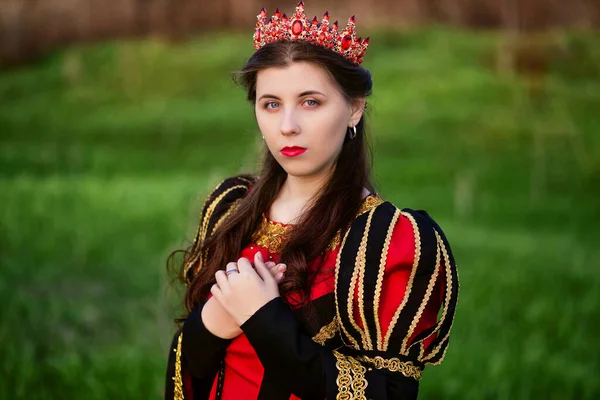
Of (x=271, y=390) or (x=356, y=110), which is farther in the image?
(x=356, y=110)

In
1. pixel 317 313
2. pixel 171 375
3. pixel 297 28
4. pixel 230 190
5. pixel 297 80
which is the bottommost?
pixel 171 375

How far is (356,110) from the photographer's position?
1.88 m

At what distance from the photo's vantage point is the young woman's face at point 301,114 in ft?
5.79

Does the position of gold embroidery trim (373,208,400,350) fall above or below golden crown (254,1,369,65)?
below

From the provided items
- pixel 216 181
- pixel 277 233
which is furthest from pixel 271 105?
pixel 216 181

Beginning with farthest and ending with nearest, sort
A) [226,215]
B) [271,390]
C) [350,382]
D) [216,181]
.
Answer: [216,181] → [226,215] → [271,390] → [350,382]

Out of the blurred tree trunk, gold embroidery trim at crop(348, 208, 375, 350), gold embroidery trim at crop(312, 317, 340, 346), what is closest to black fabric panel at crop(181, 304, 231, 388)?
gold embroidery trim at crop(312, 317, 340, 346)

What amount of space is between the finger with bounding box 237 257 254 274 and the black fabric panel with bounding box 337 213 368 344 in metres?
0.19

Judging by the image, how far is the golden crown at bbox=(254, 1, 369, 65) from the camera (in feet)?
5.93

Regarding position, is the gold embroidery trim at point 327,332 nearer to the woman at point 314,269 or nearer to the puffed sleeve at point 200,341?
the woman at point 314,269

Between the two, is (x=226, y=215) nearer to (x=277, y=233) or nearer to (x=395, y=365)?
(x=277, y=233)

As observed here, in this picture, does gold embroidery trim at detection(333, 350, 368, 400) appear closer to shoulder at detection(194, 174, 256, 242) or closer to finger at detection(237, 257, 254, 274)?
finger at detection(237, 257, 254, 274)

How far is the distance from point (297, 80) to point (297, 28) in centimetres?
13

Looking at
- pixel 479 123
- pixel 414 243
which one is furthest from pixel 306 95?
pixel 479 123
